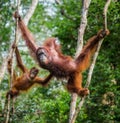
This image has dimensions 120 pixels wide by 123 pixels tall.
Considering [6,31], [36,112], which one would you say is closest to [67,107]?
[36,112]

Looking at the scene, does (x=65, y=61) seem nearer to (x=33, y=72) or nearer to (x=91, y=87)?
(x=33, y=72)

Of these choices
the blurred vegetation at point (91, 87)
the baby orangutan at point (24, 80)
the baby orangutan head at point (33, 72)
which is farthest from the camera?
the blurred vegetation at point (91, 87)

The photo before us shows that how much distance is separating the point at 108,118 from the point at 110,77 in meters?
0.69

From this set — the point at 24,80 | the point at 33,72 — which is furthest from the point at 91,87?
the point at 33,72

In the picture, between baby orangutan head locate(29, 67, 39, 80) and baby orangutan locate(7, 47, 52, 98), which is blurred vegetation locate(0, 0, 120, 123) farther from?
baby orangutan head locate(29, 67, 39, 80)

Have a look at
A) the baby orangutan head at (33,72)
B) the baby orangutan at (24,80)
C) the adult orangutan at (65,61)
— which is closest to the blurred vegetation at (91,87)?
the baby orangutan at (24,80)

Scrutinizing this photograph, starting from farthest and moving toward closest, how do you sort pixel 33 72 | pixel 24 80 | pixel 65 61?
1. pixel 24 80
2. pixel 33 72
3. pixel 65 61

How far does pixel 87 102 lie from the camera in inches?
306

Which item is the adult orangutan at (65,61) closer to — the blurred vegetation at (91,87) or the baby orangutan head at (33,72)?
the baby orangutan head at (33,72)

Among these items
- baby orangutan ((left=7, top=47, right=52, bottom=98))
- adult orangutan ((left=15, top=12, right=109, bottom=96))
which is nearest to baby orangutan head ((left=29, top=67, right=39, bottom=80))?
baby orangutan ((left=7, top=47, right=52, bottom=98))

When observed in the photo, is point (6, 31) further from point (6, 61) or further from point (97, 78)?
point (6, 61)

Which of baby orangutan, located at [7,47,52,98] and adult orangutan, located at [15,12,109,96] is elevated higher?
adult orangutan, located at [15,12,109,96]

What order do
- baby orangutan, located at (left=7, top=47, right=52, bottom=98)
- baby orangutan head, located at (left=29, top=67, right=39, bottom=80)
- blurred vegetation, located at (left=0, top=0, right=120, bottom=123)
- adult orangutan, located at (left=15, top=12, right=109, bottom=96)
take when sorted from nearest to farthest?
1. adult orangutan, located at (left=15, top=12, right=109, bottom=96)
2. baby orangutan head, located at (left=29, top=67, right=39, bottom=80)
3. baby orangutan, located at (left=7, top=47, right=52, bottom=98)
4. blurred vegetation, located at (left=0, top=0, right=120, bottom=123)

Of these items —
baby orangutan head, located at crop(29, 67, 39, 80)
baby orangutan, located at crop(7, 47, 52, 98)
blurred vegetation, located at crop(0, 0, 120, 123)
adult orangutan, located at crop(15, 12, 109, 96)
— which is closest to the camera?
adult orangutan, located at crop(15, 12, 109, 96)
